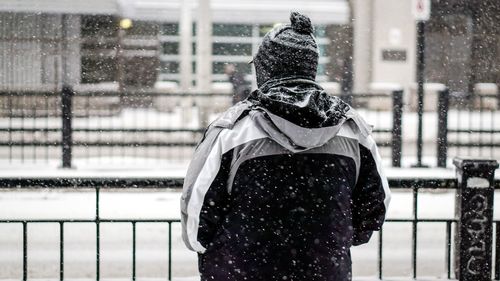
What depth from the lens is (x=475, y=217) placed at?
4910 millimetres

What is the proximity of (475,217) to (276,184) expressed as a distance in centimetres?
259

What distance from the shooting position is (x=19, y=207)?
9984mm

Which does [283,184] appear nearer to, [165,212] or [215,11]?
[165,212]

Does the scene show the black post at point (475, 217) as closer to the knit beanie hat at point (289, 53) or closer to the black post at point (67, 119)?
the knit beanie hat at point (289, 53)

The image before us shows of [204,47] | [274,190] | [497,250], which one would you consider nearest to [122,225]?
[497,250]

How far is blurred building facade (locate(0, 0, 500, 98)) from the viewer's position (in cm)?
2438

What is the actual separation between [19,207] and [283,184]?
26.0ft

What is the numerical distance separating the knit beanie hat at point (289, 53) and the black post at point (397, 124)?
32.6 ft

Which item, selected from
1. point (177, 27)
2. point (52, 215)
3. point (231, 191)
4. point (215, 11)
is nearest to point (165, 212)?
point (52, 215)

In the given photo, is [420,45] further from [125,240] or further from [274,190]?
[274,190]

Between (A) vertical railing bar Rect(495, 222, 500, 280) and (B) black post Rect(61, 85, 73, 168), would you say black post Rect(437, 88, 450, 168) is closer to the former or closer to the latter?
(B) black post Rect(61, 85, 73, 168)

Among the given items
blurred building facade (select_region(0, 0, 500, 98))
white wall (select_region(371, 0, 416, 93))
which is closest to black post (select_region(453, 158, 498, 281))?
blurred building facade (select_region(0, 0, 500, 98))

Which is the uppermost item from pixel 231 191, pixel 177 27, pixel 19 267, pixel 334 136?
pixel 177 27

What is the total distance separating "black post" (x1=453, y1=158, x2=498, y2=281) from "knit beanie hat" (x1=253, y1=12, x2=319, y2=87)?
94.8 inches
